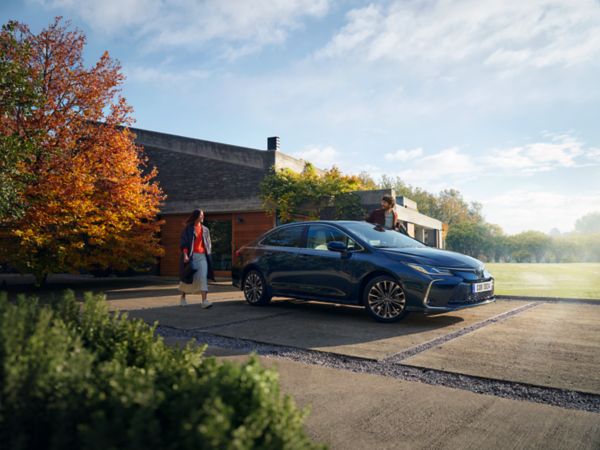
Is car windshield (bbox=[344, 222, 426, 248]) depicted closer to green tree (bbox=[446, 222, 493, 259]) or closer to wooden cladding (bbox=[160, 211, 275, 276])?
wooden cladding (bbox=[160, 211, 275, 276])

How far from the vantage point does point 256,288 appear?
905 cm

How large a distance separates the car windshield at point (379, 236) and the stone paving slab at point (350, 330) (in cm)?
125

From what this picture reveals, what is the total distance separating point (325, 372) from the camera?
4.39m

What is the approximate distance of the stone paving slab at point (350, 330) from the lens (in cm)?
548

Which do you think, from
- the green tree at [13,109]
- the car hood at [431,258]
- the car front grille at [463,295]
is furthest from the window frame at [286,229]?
the green tree at [13,109]

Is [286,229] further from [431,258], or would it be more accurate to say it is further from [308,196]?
[308,196]

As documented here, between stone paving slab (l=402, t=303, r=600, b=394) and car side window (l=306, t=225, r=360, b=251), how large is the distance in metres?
2.50

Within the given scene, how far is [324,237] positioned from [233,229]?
9474mm

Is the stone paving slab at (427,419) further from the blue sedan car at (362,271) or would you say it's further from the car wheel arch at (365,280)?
the car wheel arch at (365,280)

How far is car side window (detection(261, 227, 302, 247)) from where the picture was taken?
8578mm

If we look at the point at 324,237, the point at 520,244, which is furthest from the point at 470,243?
the point at 324,237

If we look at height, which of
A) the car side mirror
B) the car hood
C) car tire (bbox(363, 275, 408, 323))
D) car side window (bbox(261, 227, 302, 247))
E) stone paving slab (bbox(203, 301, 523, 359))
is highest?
car side window (bbox(261, 227, 302, 247))

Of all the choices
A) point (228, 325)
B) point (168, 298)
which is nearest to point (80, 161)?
point (168, 298)

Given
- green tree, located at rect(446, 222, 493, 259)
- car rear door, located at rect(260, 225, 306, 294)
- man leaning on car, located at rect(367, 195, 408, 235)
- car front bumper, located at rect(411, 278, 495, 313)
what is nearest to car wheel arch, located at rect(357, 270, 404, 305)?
car front bumper, located at rect(411, 278, 495, 313)
